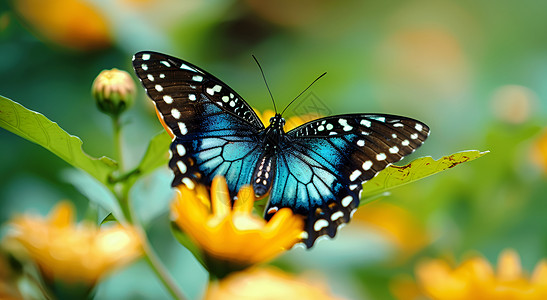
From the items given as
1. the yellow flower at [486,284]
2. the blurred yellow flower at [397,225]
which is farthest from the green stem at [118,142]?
the blurred yellow flower at [397,225]

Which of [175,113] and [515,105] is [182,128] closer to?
[175,113]

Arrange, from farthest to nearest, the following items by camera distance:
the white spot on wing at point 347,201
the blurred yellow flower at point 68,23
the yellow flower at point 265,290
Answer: the blurred yellow flower at point 68,23 < the white spot on wing at point 347,201 < the yellow flower at point 265,290

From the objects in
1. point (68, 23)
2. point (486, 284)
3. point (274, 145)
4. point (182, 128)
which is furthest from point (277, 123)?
point (68, 23)

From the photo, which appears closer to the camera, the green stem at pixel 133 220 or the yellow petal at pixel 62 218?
the green stem at pixel 133 220

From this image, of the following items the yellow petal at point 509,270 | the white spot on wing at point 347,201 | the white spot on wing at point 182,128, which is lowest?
the yellow petal at point 509,270

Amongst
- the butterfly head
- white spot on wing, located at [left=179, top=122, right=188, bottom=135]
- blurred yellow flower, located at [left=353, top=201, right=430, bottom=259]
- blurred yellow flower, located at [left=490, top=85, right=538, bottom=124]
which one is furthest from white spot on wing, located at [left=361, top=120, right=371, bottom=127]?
blurred yellow flower, located at [left=490, top=85, right=538, bottom=124]

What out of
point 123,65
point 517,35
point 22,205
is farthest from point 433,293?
point 517,35

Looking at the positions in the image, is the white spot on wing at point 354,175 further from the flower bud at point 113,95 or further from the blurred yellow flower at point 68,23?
the blurred yellow flower at point 68,23

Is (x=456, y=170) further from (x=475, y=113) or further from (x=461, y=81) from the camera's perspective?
(x=461, y=81)
